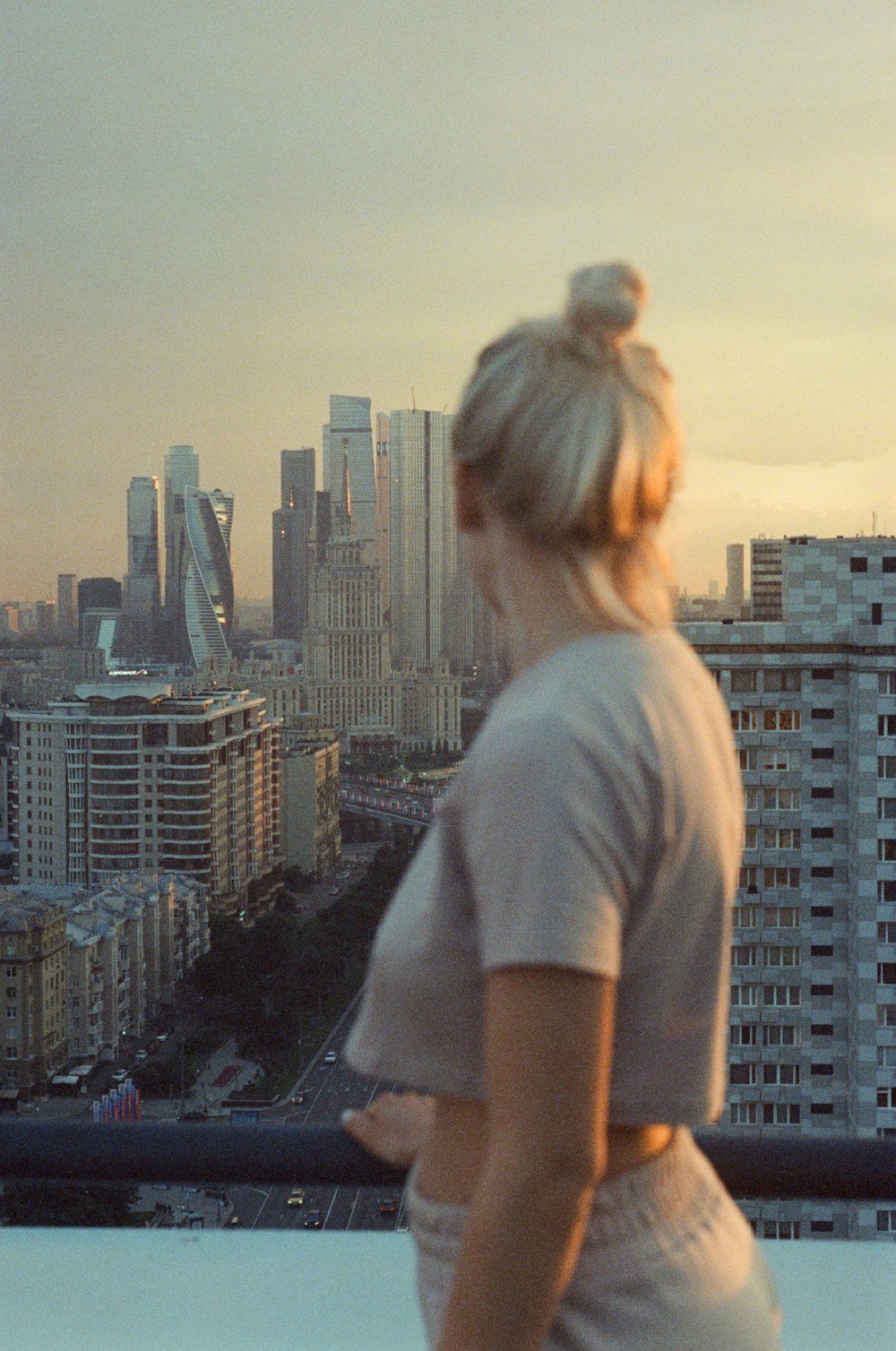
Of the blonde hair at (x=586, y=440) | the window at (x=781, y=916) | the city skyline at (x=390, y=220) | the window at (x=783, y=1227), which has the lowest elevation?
the window at (x=783, y=1227)

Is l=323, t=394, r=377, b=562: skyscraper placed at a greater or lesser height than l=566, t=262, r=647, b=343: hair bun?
greater

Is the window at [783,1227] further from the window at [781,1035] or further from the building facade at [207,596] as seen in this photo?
the building facade at [207,596]

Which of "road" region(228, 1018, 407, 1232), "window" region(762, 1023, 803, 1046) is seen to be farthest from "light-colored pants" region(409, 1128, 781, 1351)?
"window" region(762, 1023, 803, 1046)

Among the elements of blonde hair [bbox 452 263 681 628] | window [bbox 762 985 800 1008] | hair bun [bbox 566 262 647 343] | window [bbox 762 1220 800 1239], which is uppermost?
hair bun [bbox 566 262 647 343]

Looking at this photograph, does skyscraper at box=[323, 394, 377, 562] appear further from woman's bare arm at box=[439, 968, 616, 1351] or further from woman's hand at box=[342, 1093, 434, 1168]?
woman's bare arm at box=[439, 968, 616, 1351]

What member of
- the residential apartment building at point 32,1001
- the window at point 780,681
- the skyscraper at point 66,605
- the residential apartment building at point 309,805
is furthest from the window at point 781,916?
the skyscraper at point 66,605

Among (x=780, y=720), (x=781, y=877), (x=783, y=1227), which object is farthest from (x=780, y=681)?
(x=783, y=1227)
